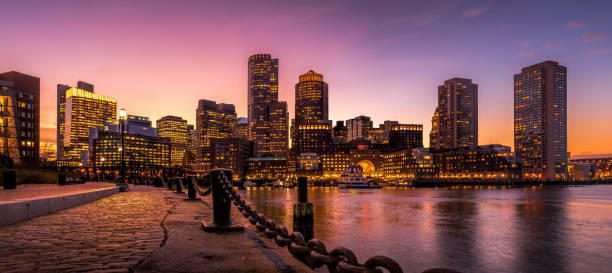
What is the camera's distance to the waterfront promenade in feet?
16.5

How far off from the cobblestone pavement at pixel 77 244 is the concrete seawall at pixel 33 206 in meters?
0.23

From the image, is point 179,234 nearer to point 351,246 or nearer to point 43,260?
point 43,260

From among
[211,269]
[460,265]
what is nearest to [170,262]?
[211,269]

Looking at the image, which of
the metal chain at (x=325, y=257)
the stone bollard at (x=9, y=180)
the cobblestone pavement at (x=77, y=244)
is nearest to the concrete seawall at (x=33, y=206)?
the cobblestone pavement at (x=77, y=244)

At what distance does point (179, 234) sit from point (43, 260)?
2952 millimetres

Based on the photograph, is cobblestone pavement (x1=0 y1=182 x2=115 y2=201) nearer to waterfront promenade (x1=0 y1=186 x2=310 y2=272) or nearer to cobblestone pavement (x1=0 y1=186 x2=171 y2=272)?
cobblestone pavement (x1=0 y1=186 x2=171 y2=272)

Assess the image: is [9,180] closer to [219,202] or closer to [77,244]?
[219,202]

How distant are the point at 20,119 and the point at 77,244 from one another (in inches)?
4729

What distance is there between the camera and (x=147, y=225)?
9281mm

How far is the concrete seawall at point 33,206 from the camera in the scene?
28.2 feet

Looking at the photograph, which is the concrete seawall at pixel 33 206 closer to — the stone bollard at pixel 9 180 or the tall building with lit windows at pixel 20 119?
the stone bollard at pixel 9 180

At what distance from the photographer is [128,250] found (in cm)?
604

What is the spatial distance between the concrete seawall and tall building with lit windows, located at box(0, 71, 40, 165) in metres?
45.8

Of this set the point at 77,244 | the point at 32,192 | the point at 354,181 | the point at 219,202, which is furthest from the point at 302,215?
the point at 354,181
